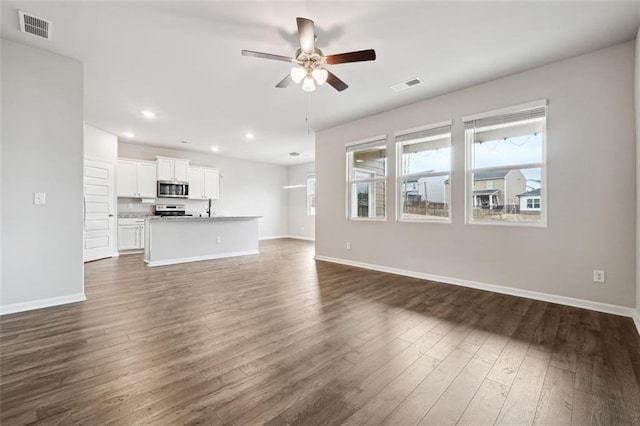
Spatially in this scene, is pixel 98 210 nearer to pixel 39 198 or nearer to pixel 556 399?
pixel 39 198

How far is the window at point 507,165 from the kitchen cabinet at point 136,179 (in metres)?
7.38

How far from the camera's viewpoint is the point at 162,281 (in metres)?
4.13

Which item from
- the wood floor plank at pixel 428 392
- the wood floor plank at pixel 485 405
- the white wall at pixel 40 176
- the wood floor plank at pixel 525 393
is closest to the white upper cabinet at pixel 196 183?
the white wall at pixel 40 176

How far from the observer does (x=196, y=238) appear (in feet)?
19.2

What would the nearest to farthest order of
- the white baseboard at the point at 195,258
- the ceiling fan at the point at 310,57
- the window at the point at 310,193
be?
the ceiling fan at the point at 310,57 < the white baseboard at the point at 195,258 < the window at the point at 310,193

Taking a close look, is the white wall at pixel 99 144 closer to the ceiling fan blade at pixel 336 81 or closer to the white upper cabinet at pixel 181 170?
the white upper cabinet at pixel 181 170

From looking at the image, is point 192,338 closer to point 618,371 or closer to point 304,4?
point 304,4

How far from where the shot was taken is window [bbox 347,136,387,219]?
501 cm

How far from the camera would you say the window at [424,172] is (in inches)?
165

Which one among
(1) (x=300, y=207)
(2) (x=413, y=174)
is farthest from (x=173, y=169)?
(2) (x=413, y=174)

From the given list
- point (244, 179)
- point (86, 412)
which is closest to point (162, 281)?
point (86, 412)

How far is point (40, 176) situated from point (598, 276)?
6.25 meters

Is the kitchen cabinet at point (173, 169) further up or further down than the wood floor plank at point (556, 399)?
further up

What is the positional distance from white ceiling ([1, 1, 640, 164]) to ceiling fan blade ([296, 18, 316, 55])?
0.70 feet
